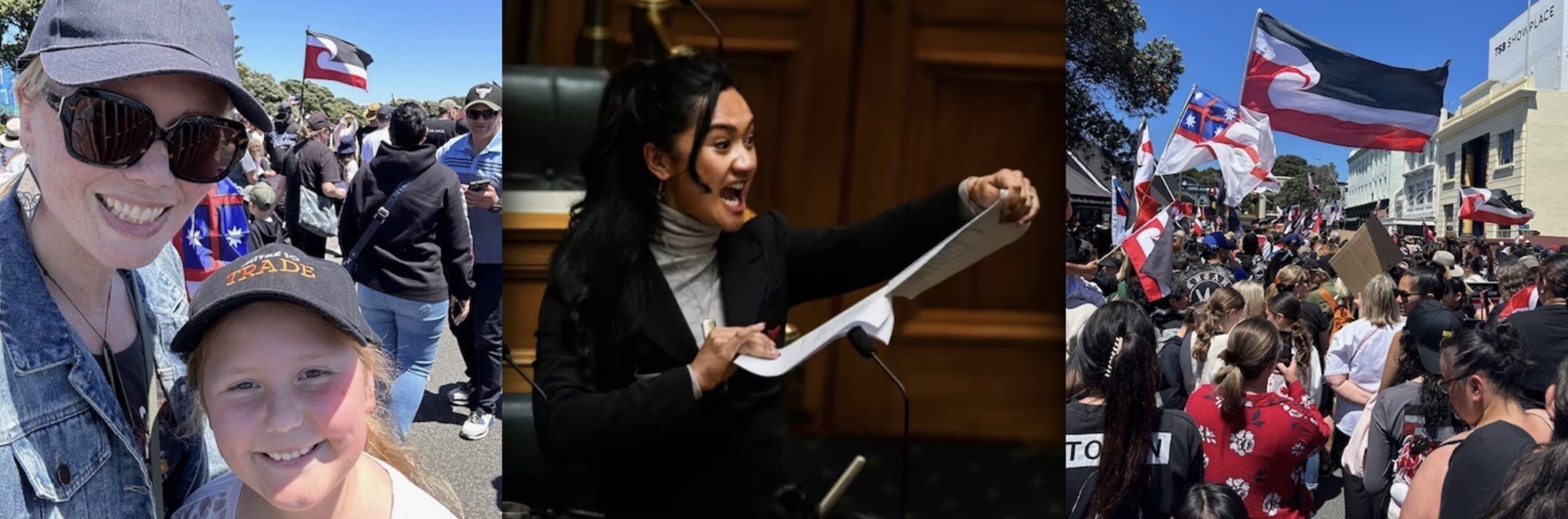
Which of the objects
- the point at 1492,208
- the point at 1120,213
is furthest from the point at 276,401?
the point at 1492,208

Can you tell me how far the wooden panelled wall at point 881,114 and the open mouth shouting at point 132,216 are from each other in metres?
0.53

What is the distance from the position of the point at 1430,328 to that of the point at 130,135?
3.68m

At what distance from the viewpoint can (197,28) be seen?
1.31 m

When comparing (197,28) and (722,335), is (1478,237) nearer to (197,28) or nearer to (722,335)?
(722,335)

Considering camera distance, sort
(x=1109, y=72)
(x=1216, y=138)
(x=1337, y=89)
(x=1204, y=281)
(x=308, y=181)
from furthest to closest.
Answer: (x=308, y=181), (x=1204, y=281), (x=1216, y=138), (x=1337, y=89), (x=1109, y=72)

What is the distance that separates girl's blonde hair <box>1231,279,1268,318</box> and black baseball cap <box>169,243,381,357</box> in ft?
12.4

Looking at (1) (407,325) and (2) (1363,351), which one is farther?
(2) (1363,351)

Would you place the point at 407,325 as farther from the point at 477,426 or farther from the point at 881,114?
the point at 881,114

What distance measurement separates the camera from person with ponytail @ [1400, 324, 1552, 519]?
2568 mm

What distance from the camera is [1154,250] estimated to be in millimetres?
3746

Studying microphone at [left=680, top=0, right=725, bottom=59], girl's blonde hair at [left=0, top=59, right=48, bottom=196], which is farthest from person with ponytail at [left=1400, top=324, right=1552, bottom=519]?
girl's blonde hair at [left=0, top=59, right=48, bottom=196]

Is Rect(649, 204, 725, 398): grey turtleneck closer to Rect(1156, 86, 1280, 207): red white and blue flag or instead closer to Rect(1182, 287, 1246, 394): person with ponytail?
Rect(1182, 287, 1246, 394): person with ponytail

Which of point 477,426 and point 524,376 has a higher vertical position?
point 524,376

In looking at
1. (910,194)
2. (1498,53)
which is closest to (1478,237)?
(1498,53)
